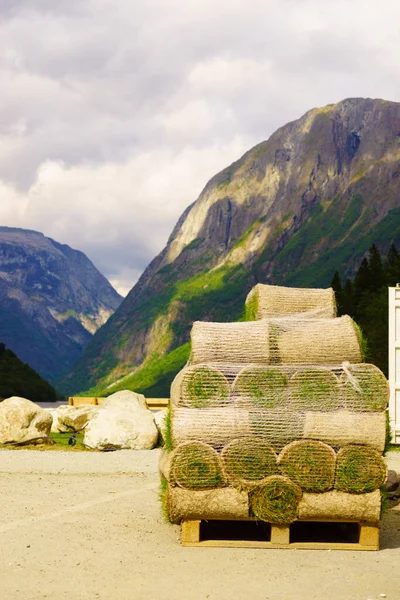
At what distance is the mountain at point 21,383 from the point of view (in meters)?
66.1

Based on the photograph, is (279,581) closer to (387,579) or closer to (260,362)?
(387,579)

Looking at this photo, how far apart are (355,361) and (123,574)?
4.69 m

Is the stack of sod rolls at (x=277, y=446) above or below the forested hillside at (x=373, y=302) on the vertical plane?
below

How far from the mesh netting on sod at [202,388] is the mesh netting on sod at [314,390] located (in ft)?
3.05

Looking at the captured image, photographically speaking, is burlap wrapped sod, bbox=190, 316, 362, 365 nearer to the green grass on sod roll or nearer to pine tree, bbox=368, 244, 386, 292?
the green grass on sod roll

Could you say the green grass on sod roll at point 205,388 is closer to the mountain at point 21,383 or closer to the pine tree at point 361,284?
the mountain at point 21,383

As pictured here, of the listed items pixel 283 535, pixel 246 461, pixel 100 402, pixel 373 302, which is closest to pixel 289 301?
pixel 246 461

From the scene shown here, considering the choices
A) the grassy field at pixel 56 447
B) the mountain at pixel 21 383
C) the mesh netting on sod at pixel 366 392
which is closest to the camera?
the mesh netting on sod at pixel 366 392

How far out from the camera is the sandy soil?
826 cm

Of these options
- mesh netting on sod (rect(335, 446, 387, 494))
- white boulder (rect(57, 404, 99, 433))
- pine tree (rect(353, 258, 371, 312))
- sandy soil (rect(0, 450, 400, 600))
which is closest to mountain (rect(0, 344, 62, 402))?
pine tree (rect(353, 258, 371, 312))

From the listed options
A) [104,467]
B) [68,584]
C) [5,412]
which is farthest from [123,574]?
[5,412]

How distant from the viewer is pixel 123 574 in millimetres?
8938

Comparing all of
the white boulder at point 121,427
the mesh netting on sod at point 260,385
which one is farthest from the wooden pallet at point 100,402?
the mesh netting on sod at point 260,385

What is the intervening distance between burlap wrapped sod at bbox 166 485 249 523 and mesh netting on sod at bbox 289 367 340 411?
1416 mm
